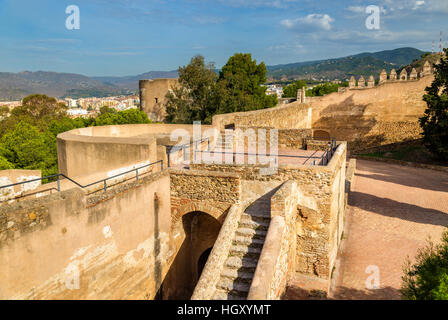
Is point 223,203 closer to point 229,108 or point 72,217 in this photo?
point 72,217

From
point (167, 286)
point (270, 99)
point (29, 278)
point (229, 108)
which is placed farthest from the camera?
point (270, 99)

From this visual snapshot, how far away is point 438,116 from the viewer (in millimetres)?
22547

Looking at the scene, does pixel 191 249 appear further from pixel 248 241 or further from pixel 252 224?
pixel 248 241

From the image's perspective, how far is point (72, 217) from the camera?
645cm

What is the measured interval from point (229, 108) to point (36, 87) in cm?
15828

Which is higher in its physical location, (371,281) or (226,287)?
(226,287)

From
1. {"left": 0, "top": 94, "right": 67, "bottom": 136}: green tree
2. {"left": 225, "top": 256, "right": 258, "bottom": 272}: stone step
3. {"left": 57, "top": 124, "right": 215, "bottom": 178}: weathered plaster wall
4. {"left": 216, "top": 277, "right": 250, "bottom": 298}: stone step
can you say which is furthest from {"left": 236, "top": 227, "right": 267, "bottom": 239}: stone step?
{"left": 0, "top": 94, "right": 67, "bottom": 136}: green tree

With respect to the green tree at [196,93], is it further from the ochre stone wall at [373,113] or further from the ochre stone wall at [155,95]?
the ochre stone wall at [373,113]

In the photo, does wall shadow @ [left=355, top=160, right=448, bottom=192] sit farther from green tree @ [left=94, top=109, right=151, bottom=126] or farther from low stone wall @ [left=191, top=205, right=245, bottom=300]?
green tree @ [left=94, top=109, right=151, bottom=126]

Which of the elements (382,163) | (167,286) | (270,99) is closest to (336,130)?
(382,163)

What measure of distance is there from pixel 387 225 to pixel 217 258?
901 centimetres

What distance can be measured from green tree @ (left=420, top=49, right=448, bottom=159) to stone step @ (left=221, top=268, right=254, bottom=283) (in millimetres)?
19612

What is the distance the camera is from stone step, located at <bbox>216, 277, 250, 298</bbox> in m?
6.98

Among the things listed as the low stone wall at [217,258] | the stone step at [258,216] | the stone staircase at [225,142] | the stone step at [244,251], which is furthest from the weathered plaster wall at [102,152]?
the stone step at [244,251]
